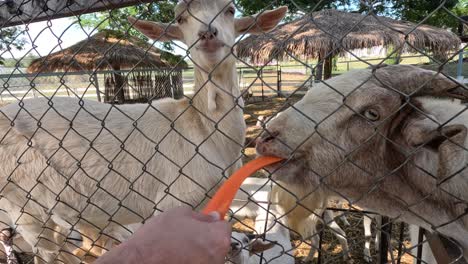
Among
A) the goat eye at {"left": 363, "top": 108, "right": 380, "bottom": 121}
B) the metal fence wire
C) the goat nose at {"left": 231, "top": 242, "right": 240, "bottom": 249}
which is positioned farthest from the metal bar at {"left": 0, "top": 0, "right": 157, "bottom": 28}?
the goat nose at {"left": 231, "top": 242, "right": 240, "bottom": 249}

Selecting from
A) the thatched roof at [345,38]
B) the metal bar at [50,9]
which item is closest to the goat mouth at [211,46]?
the metal bar at [50,9]

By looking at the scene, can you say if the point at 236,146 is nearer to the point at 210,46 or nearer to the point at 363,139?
the point at 210,46

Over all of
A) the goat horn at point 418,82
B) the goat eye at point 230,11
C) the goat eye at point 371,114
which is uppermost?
the goat eye at point 230,11

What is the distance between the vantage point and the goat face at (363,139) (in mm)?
1425

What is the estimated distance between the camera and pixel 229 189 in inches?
50.8

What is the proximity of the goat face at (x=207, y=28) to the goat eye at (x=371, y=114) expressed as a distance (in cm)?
99

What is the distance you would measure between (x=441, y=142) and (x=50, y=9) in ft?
7.90

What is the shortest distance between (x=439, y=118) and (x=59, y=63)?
41.2ft

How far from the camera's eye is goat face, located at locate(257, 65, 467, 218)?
4.67ft

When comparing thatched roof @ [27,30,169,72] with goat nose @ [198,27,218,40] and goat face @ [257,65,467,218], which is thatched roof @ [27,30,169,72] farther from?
goat face @ [257,65,467,218]

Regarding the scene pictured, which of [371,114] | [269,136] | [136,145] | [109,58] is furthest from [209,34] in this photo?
[109,58]

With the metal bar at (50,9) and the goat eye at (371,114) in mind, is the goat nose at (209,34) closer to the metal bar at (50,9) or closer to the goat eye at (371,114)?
the metal bar at (50,9)

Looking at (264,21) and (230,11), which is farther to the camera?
(264,21)

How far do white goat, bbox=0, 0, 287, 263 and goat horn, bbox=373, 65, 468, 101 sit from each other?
1.26m
